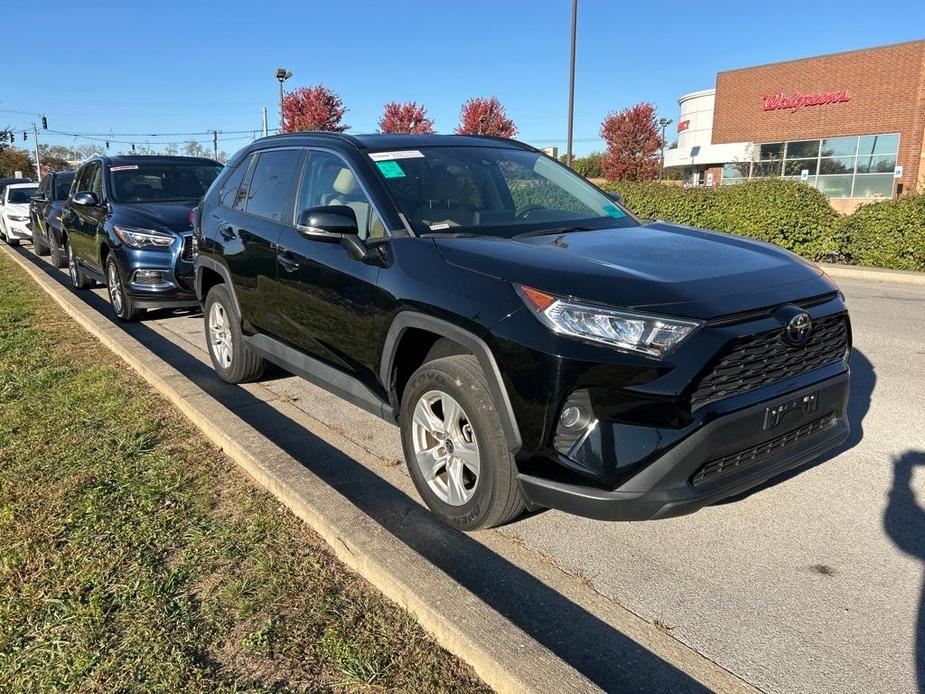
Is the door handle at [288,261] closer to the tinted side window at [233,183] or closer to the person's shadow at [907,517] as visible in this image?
the tinted side window at [233,183]

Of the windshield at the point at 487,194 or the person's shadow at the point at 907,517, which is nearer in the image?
the person's shadow at the point at 907,517

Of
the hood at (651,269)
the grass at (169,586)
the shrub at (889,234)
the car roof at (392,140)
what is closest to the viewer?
the grass at (169,586)

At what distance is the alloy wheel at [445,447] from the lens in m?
3.18

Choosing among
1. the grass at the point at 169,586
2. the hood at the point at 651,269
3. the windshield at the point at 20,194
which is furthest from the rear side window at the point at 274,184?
the windshield at the point at 20,194

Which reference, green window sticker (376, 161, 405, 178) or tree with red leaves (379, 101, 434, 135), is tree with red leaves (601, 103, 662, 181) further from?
green window sticker (376, 161, 405, 178)

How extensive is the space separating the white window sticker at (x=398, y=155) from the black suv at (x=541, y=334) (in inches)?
0.6

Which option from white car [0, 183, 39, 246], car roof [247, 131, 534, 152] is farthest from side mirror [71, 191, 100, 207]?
white car [0, 183, 39, 246]

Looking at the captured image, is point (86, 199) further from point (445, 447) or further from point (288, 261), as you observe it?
point (445, 447)

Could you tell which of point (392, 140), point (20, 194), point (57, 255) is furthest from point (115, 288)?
point (20, 194)

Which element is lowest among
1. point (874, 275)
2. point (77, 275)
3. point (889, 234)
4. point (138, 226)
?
point (874, 275)

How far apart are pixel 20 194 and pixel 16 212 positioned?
1.08 metres

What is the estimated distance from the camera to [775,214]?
42.4 ft

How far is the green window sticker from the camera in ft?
12.7

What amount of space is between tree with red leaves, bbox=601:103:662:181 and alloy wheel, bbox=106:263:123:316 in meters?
32.5
